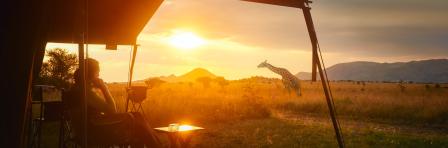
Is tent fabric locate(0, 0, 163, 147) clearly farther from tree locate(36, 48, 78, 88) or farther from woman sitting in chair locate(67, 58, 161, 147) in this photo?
tree locate(36, 48, 78, 88)

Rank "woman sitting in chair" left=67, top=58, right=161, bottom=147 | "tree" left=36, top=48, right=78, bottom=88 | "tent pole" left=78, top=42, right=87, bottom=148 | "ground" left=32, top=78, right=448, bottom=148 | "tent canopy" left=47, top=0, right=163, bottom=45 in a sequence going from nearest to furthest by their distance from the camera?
"tent pole" left=78, top=42, right=87, bottom=148
"woman sitting in chair" left=67, top=58, right=161, bottom=147
"tent canopy" left=47, top=0, right=163, bottom=45
"ground" left=32, top=78, right=448, bottom=148
"tree" left=36, top=48, right=78, bottom=88

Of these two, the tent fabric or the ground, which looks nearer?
the tent fabric

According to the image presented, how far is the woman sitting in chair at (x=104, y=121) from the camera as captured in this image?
492 cm

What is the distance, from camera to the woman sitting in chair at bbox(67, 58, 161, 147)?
16.1ft

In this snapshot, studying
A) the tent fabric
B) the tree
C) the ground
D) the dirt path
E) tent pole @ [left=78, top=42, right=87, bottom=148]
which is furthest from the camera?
the tree

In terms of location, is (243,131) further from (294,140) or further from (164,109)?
(164,109)

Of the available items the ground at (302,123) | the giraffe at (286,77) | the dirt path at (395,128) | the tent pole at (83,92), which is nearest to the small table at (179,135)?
the tent pole at (83,92)

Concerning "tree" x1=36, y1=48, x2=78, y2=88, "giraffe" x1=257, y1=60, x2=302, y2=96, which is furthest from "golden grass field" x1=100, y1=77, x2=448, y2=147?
"tree" x1=36, y1=48, x2=78, y2=88

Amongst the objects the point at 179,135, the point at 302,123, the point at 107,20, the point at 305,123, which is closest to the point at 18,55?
the point at 179,135

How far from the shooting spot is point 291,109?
19453 mm

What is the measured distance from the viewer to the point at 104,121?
4953 millimetres

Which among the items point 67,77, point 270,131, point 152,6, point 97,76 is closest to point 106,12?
point 152,6

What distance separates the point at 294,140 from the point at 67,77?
20904mm

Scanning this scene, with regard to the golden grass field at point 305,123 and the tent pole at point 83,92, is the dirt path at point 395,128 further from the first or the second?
the tent pole at point 83,92
